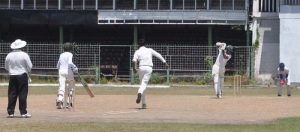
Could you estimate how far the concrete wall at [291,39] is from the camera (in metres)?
44.8

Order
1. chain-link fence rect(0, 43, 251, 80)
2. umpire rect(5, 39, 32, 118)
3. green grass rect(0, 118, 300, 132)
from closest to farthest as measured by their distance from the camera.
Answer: green grass rect(0, 118, 300, 132) < umpire rect(5, 39, 32, 118) < chain-link fence rect(0, 43, 251, 80)

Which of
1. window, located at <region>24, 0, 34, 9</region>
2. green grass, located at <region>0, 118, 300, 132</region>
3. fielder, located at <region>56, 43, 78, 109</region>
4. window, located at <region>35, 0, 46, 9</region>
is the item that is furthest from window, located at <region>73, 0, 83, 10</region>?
green grass, located at <region>0, 118, 300, 132</region>

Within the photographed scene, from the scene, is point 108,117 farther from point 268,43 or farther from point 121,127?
point 268,43

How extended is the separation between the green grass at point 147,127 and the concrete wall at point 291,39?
29.8 meters

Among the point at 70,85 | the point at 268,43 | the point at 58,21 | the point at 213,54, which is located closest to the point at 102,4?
the point at 58,21

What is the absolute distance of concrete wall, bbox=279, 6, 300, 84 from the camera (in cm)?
4478

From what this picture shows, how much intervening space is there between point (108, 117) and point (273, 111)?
15.9ft

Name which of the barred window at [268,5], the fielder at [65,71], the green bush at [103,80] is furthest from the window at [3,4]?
the fielder at [65,71]

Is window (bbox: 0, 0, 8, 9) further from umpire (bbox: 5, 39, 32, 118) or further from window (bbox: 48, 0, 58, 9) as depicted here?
umpire (bbox: 5, 39, 32, 118)

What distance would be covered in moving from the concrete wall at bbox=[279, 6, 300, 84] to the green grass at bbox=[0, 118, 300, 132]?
29812 millimetres

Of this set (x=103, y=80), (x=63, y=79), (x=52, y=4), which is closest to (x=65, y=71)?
(x=63, y=79)

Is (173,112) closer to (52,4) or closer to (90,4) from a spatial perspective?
(90,4)

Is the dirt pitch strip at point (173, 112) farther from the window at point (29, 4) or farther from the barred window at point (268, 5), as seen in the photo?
the window at point (29, 4)

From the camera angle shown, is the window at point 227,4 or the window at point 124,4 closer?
the window at point 227,4
